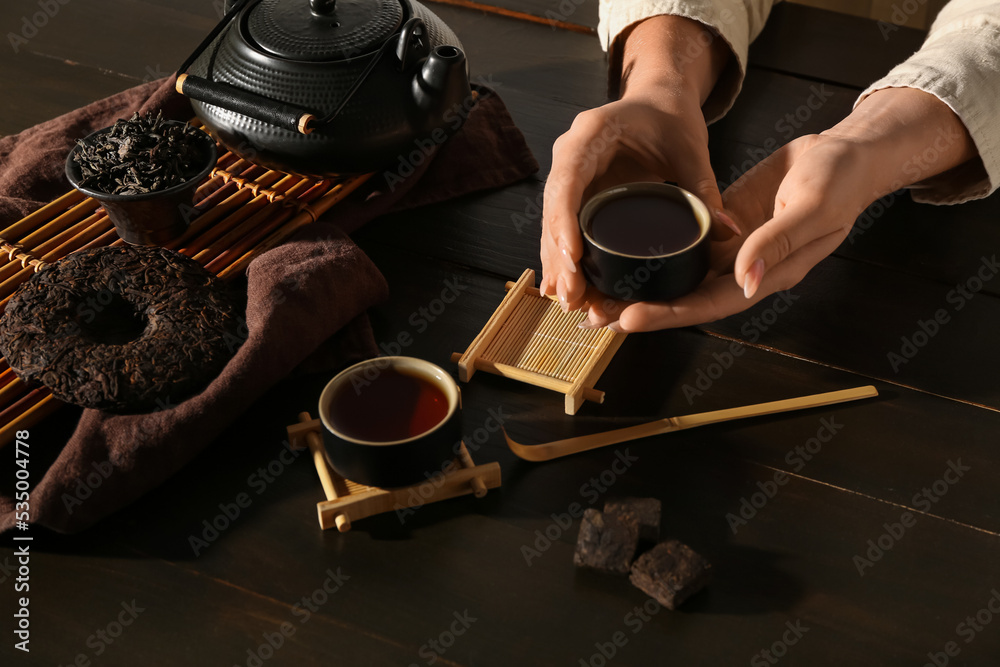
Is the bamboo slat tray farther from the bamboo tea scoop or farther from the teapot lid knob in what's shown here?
the bamboo tea scoop

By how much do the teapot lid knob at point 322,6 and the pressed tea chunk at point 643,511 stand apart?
81 cm

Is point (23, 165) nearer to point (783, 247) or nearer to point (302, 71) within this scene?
point (302, 71)

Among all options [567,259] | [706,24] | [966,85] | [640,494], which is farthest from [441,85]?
[966,85]

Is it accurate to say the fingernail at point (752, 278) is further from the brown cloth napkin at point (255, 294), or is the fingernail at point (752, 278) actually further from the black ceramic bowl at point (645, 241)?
the brown cloth napkin at point (255, 294)

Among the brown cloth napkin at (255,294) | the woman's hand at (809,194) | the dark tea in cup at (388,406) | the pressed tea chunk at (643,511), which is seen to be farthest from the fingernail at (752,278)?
the brown cloth napkin at (255,294)

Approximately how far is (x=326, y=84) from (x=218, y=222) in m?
0.28

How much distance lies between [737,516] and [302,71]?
2.71 ft

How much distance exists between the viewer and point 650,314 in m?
1.04

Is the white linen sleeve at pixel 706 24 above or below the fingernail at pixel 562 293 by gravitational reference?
above

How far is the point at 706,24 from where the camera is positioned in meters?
1.47

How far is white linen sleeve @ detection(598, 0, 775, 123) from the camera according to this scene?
1474 millimetres

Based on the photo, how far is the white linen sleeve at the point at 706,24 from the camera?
4.83 feet

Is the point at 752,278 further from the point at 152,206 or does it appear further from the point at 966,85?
the point at 152,206

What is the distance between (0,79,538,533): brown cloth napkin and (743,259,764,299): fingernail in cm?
48
